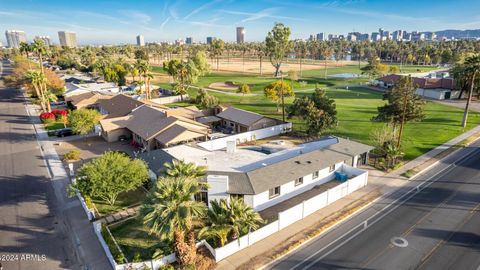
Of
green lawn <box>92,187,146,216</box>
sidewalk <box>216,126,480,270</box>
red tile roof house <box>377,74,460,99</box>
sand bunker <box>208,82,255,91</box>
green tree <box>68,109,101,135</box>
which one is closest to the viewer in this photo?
sidewalk <box>216,126,480,270</box>

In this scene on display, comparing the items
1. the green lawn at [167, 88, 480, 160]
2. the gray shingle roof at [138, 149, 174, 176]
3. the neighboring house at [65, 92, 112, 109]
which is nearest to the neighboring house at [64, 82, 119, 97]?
the neighboring house at [65, 92, 112, 109]

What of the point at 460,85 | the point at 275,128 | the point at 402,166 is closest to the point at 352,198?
the point at 402,166

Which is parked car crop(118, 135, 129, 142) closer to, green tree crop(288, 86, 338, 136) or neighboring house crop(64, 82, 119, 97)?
green tree crop(288, 86, 338, 136)

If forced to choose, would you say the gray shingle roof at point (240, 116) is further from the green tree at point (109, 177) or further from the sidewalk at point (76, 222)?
the sidewalk at point (76, 222)

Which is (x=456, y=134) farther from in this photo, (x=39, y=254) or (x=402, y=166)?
(x=39, y=254)

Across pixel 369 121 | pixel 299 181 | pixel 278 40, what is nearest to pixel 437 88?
pixel 369 121

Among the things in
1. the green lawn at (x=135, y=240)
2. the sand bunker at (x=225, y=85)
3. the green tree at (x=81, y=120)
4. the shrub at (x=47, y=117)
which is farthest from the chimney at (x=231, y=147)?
the sand bunker at (x=225, y=85)
